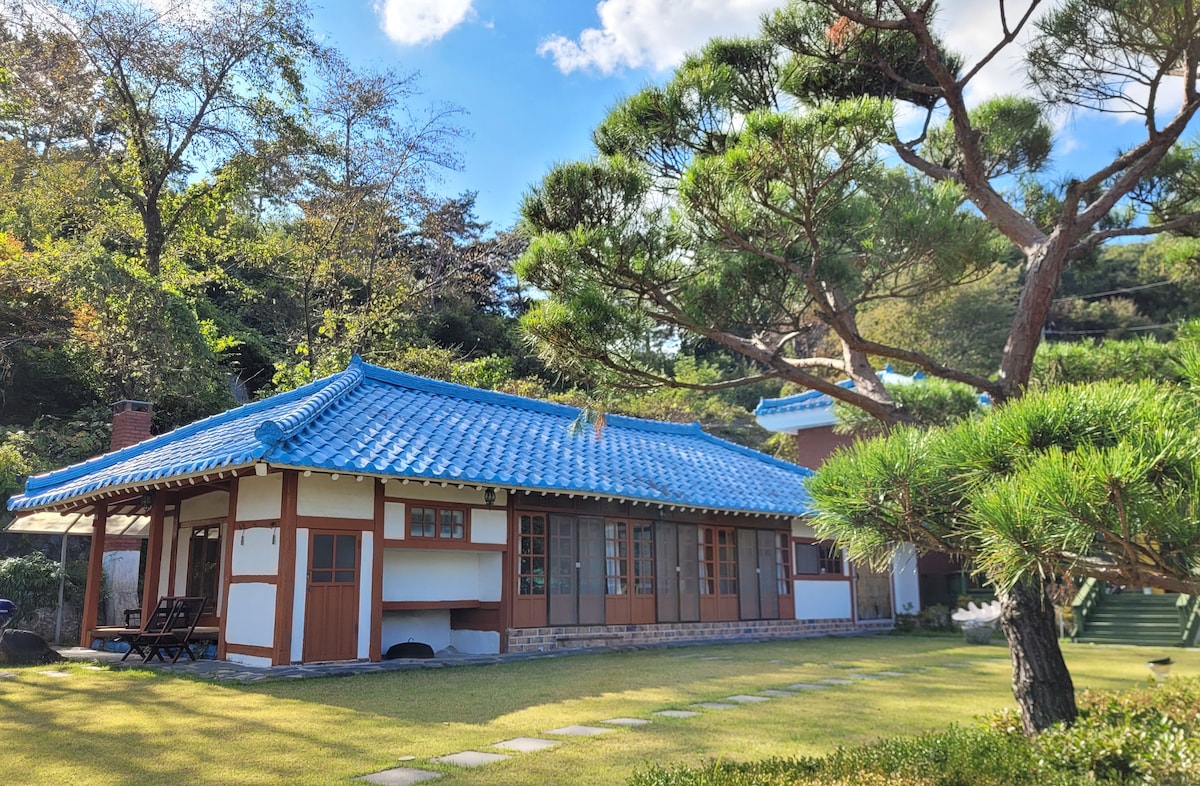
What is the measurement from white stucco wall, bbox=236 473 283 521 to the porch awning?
12.5ft

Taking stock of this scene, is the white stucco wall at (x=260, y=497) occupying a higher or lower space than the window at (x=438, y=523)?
higher

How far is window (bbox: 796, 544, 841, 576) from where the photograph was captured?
48.0ft

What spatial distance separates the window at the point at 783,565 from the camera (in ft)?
46.4

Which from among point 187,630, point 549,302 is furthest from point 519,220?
point 187,630

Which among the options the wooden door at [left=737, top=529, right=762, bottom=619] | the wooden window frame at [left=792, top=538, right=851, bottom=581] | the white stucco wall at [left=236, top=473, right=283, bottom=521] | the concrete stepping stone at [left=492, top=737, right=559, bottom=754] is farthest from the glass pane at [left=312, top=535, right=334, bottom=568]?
the wooden window frame at [left=792, top=538, right=851, bottom=581]

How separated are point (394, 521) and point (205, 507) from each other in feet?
11.0

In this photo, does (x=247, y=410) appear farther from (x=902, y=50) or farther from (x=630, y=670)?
(x=902, y=50)

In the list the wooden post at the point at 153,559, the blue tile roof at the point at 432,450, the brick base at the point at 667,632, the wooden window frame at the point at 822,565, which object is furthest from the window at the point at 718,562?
the wooden post at the point at 153,559

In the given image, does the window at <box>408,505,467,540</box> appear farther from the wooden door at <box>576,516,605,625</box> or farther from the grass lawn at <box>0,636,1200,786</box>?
the wooden door at <box>576,516,605,625</box>

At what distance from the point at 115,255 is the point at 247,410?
563 centimetres

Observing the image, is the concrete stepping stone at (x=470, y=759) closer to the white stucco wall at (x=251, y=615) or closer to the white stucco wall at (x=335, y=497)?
the white stucco wall at (x=251, y=615)

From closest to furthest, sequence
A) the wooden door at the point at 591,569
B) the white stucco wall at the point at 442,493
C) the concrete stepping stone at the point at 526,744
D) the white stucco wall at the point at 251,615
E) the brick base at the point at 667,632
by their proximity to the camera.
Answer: the concrete stepping stone at the point at 526,744, the white stucco wall at the point at 251,615, the white stucco wall at the point at 442,493, the brick base at the point at 667,632, the wooden door at the point at 591,569

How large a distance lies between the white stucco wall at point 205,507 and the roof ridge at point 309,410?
6.10 ft

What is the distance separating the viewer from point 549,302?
17.0 feet
